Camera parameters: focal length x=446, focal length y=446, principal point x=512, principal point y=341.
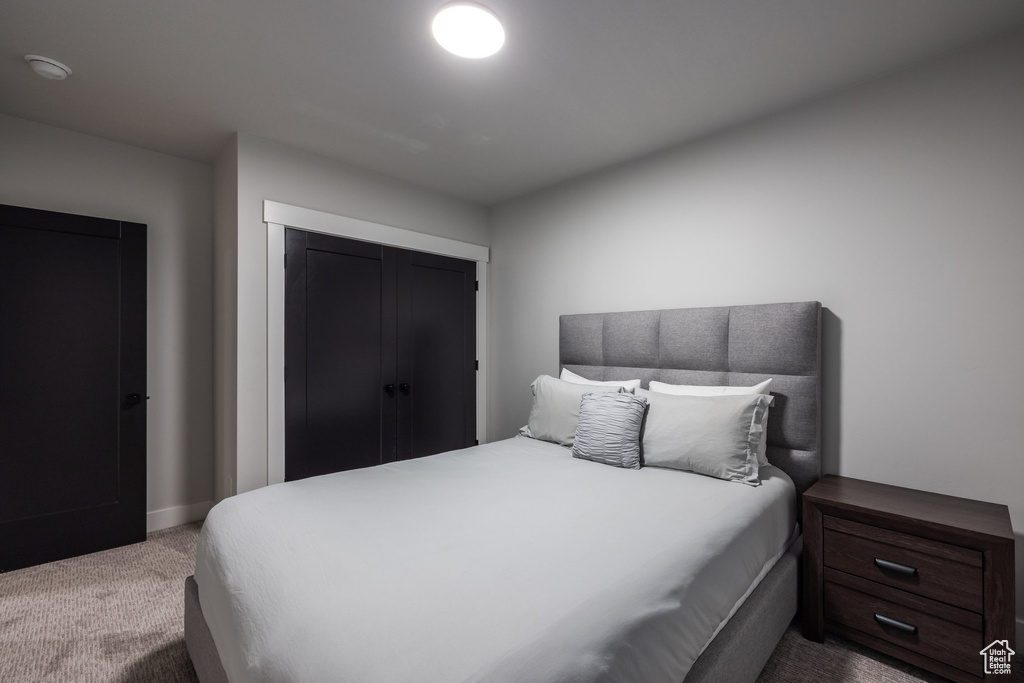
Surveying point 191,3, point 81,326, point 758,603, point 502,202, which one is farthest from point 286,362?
point 758,603

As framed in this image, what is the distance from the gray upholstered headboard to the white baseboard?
3038 millimetres

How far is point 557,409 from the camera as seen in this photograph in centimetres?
293

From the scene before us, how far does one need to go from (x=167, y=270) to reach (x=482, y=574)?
3329 mm

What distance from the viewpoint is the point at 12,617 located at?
2115mm

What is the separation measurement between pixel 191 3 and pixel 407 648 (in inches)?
94.6

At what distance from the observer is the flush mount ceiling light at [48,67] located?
212 centimetres

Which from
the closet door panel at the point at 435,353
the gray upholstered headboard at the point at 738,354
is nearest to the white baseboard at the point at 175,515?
the closet door panel at the point at 435,353

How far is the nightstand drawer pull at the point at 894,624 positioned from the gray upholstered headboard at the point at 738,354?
2.03 feet

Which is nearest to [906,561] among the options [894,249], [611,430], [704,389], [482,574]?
[704,389]

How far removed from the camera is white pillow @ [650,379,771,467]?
7.45ft

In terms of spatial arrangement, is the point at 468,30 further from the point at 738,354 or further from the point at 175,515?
the point at 175,515

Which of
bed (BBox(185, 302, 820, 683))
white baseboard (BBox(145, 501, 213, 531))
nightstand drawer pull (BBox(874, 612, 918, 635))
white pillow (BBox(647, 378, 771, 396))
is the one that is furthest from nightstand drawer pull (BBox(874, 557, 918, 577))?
white baseboard (BBox(145, 501, 213, 531))

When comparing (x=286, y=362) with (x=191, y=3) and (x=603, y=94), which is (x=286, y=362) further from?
(x=603, y=94)

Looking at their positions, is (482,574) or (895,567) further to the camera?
(895,567)
